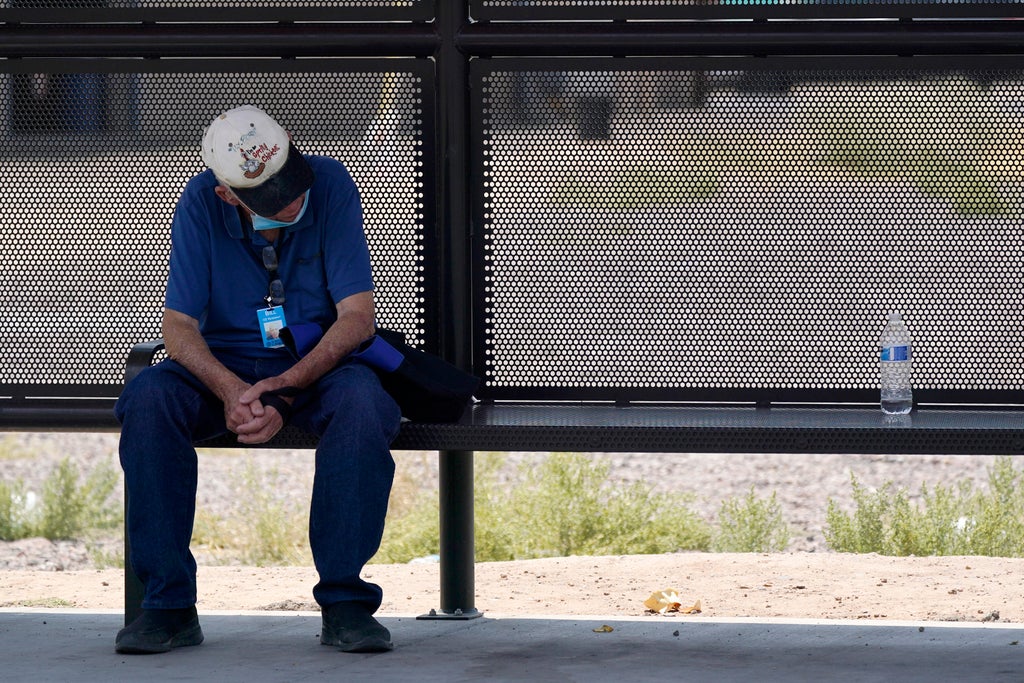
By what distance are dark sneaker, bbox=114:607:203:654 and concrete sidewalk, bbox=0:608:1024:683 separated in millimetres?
33

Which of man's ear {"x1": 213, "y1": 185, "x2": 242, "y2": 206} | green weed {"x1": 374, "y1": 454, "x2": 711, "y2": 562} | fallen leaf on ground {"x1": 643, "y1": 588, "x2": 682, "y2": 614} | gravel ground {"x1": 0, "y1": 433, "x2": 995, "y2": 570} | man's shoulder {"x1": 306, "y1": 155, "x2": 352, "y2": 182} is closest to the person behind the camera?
man's ear {"x1": 213, "y1": 185, "x2": 242, "y2": 206}

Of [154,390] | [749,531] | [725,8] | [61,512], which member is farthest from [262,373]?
[61,512]

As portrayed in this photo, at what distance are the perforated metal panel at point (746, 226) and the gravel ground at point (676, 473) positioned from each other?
147 inches

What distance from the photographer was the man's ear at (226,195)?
4.71 m

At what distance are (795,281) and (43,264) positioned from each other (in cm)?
255

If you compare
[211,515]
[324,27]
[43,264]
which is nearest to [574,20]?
[324,27]

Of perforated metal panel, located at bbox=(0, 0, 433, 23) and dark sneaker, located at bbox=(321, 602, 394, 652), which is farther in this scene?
perforated metal panel, located at bbox=(0, 0, 433, 23)

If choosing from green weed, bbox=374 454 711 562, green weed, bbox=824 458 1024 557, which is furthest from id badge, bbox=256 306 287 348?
green weed, bbox=824 458 1024 557

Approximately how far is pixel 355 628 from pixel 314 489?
0.40m

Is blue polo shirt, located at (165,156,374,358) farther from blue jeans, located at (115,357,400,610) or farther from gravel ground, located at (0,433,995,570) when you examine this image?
gravel ground, located at (0,433,995,570)

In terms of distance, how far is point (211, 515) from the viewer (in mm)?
9461

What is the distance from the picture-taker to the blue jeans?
14.2ft

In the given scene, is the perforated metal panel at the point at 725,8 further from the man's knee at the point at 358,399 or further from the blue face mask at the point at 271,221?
the man's knee at the point at 358,399

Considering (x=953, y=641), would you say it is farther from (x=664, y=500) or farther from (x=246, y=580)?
(x=664, y=500)
